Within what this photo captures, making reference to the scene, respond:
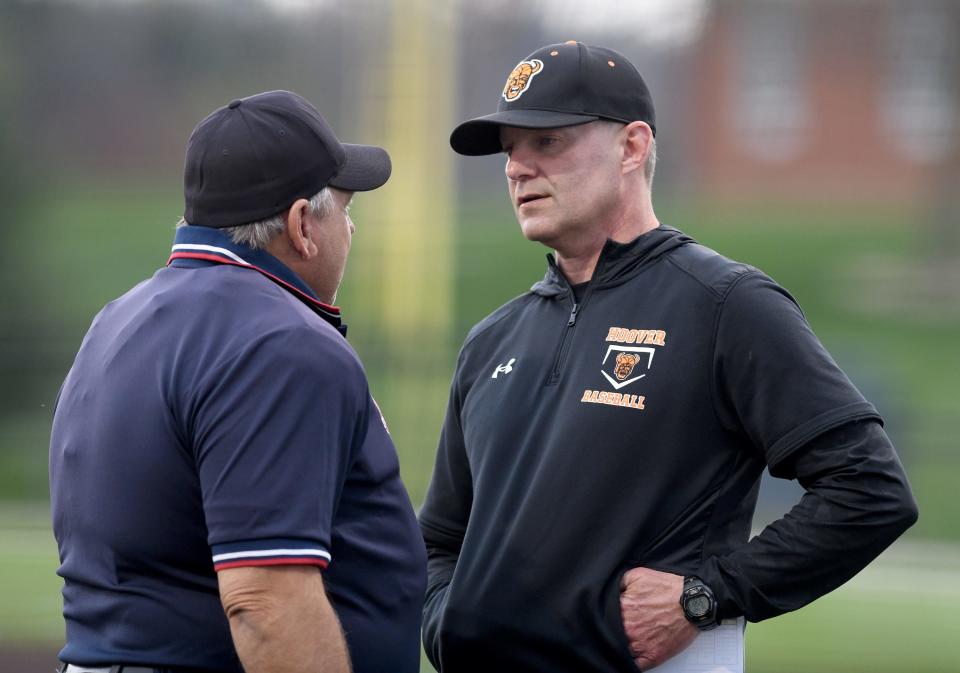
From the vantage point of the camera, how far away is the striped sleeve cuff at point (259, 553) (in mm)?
1808

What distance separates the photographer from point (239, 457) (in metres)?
1.82

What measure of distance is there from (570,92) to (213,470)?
117cm

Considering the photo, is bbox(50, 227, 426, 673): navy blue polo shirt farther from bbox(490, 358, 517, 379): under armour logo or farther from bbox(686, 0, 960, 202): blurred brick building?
bbox(686, 0, 960, 202): blurred brick building

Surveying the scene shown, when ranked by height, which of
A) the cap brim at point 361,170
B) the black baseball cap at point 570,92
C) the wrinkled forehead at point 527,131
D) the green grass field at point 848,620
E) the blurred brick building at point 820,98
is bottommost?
the green grass field at point 848,620

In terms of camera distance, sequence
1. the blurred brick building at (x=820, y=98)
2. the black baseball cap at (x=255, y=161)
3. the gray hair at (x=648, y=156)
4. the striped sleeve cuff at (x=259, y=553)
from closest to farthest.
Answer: the striped sleeve cuff at (x=259, y=553), the black baseball cap at (x=255, y=161), the gray hair at (x=648, y=156), the blurred brick building at (x=820, y=98)

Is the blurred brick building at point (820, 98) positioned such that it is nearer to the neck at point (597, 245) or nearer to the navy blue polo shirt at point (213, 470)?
the neck at point (597, 245)

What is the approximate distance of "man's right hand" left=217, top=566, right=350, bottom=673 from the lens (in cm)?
181

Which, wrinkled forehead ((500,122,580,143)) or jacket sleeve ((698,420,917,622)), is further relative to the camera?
wrinkled forehead ((500,122,580,143))

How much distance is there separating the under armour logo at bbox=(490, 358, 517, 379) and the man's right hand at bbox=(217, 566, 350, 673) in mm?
867

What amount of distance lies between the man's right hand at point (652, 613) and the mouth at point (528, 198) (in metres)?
0.79

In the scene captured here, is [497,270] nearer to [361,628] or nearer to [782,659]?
[782,659]

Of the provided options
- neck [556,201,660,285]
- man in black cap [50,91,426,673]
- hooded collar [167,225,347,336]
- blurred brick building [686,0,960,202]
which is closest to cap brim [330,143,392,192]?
man in black cap [50,91,426,673]

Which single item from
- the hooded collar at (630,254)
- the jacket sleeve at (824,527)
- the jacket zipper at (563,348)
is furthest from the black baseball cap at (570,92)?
the jacket sleeve at (824,527)

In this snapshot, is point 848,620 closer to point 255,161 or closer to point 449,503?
point 449,503
